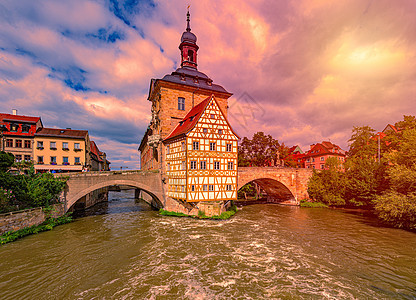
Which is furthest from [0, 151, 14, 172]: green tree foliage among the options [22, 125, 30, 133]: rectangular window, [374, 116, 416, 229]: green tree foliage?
[374, 116, 416, 229]: green tree foliage

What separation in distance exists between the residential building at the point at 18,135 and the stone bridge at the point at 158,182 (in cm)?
1390

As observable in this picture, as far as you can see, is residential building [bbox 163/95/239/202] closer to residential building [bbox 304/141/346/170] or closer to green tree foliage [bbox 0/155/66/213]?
green tree foliage [bbox 0/155/66/213]

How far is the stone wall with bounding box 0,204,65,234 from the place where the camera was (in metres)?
13.5

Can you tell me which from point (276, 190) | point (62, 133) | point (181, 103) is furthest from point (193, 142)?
point (62, 133)

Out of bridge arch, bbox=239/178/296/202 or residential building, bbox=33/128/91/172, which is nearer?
residential building, bbox=33/128/91/172

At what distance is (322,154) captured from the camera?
2115 inches

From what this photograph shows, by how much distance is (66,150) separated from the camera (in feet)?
91.4

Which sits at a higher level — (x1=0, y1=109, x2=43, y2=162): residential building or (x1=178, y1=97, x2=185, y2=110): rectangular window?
(x1=178, y1=97, x2=185, y2=110): rectangular window

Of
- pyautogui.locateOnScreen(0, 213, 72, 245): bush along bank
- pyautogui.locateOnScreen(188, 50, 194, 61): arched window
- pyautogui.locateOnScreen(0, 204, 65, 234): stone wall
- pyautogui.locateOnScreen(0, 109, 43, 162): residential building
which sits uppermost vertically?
pyautogui.locateOnScreen(188, 50, 194, 61): arched window

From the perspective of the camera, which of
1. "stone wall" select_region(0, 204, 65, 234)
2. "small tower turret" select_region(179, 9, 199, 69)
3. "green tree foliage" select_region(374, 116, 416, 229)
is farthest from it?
"small tower turret" select_region(179, 9, 199, 69)

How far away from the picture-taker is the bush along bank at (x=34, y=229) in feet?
43.5

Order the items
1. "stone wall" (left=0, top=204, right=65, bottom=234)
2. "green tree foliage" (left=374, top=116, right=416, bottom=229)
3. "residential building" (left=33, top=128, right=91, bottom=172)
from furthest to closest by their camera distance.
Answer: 1. "residential building" (left=33, top=128, right=91, bottom=172)
2. "green tree foliage" (left=374, top=116, right=416, bottom=229)
3. "stone wall" (left=0, top=204, right=65, bottom=234)

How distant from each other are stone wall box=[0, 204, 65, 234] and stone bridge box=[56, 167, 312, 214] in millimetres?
1262

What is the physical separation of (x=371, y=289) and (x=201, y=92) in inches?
956
